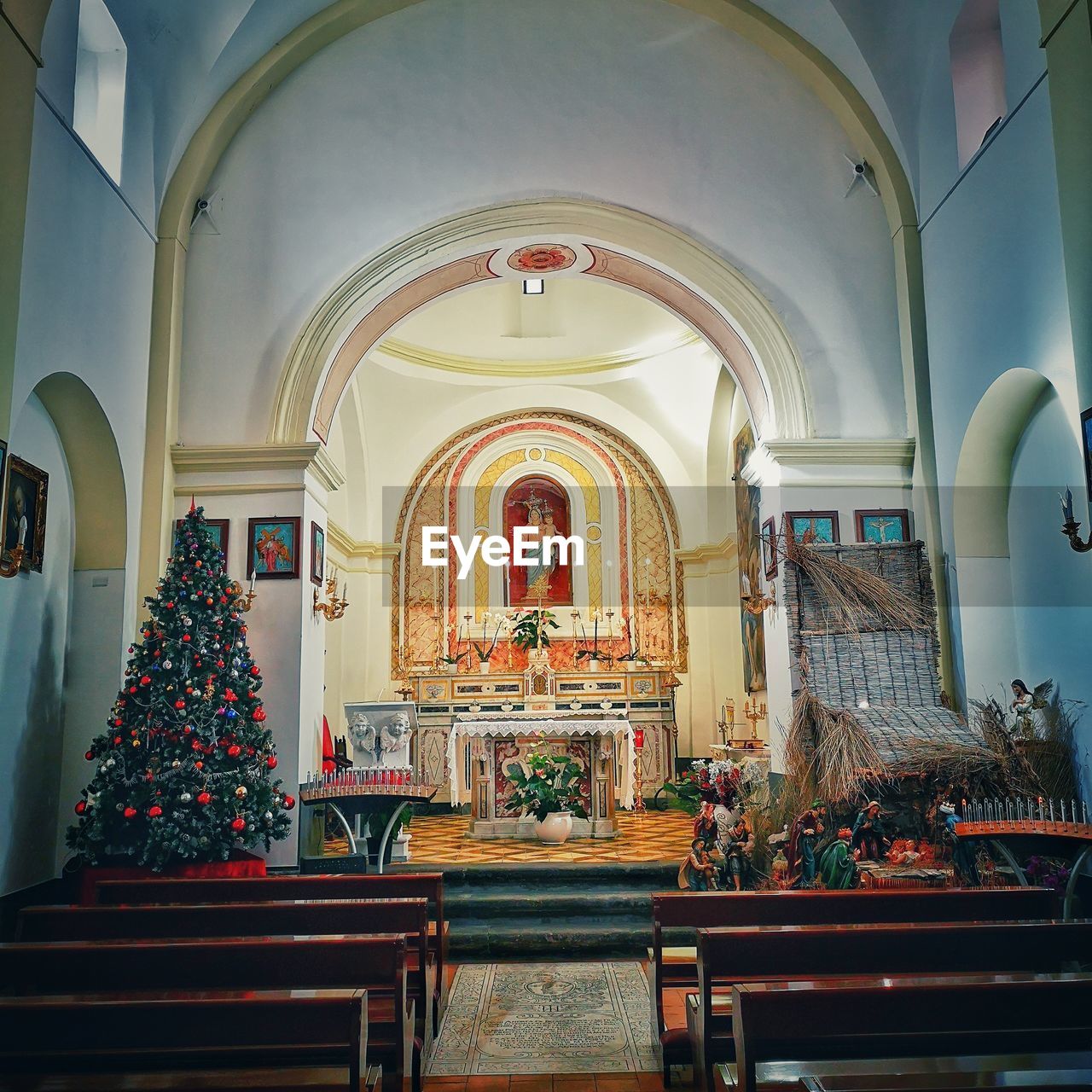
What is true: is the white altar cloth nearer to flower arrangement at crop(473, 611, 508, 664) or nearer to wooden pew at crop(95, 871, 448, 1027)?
flower arrangement at crop(473, 611, 508, 664)

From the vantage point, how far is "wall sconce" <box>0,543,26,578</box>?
21.6 feet

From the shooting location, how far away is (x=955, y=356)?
27.6ft

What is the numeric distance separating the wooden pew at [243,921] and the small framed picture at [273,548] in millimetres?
4311

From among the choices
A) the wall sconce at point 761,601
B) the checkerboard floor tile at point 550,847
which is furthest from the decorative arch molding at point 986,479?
the checkerboard floor tile at point 550,847

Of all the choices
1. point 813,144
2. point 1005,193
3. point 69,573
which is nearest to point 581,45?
point 813,144

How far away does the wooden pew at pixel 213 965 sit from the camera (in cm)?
377

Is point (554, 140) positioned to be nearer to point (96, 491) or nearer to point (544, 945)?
point (96, 491)

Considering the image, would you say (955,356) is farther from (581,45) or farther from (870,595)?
(581,45)

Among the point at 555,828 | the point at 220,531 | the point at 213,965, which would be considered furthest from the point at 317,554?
the point at 213,965

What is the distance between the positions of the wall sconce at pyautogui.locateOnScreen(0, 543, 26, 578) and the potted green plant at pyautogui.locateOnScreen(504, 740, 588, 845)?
4998mm

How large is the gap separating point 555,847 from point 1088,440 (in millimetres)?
6116

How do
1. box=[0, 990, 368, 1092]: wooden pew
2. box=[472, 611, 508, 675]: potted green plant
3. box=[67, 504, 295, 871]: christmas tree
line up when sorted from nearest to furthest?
box=[0, 990, 368, 1092]: wooden pew, box=[67, 504, 295, 871]: christmas tree, box=[472, 611, 508, 675]: potted green plant

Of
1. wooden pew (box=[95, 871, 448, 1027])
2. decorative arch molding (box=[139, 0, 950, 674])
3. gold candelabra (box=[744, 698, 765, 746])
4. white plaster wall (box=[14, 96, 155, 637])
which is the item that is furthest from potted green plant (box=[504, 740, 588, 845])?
wooden pew (box=[95, 871, 448, 1027])

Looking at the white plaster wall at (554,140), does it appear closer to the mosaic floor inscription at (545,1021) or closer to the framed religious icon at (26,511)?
the framed religious icon at (26,511)
